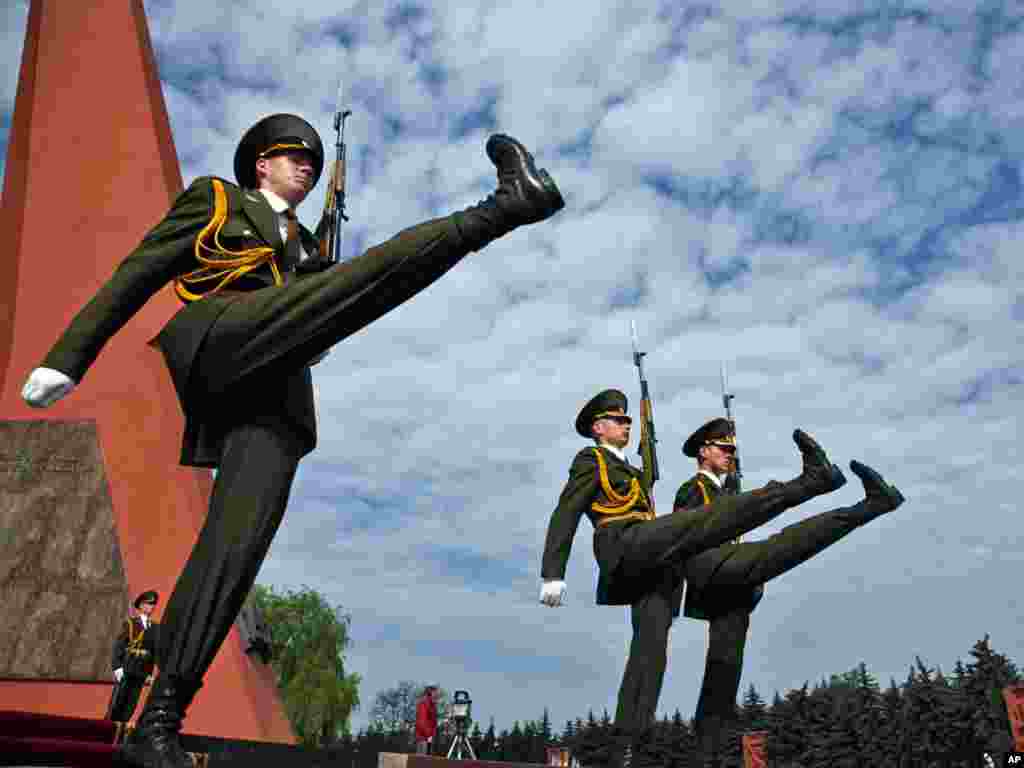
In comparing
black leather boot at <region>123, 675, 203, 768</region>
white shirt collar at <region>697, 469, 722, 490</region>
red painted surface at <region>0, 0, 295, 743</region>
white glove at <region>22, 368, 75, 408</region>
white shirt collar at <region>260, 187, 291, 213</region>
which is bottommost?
black leather boot at <region>123, 675, 203, 768</region>

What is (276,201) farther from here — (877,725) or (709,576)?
(709,576)

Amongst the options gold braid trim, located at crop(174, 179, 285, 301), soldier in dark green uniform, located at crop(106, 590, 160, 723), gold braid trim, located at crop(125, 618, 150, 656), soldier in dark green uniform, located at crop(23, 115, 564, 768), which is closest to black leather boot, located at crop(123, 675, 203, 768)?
soldier in dark green uniform, located at crop(23, 115, 564, 768)

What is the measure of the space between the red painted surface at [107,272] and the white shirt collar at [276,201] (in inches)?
339

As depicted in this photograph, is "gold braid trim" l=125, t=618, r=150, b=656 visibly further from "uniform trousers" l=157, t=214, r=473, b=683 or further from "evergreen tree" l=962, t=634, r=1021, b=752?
"evergreen tree" l=962, t=634, r=1021, b=752

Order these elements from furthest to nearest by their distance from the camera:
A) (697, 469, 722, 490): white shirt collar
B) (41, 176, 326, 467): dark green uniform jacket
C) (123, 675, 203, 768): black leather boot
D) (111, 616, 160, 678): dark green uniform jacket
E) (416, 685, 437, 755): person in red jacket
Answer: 1. (416, 685, 437, 755): person in red jacket
2. (111, 616, 160, 678): dark green uniform jacket
3. (697, 469, 722, 490): white shirt collar
4. (41, 176, 326, 467): dark green uniform jacket
5. (123, 675, 203, 768): black leather boot

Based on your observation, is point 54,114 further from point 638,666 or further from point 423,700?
point 638,666

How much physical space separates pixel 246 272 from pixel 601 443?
4123mm

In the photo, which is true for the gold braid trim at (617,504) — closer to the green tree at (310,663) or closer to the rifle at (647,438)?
the rifle at (647,438)

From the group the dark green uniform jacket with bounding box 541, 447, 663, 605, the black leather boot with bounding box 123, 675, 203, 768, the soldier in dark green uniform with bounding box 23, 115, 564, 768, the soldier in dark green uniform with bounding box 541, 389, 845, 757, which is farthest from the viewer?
the dark green uniform jacket with bounding box 541, 447, 663, 605

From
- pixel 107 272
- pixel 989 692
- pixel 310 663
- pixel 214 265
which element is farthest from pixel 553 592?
pixel 310 663

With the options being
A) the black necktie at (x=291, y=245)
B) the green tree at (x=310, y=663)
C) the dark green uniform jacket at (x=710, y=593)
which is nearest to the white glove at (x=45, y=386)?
the black necktie at (x=291, y=245)

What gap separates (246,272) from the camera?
281cm

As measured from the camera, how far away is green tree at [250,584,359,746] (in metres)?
28.9

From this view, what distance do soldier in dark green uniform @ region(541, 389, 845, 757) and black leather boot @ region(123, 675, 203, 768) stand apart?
3.67m
